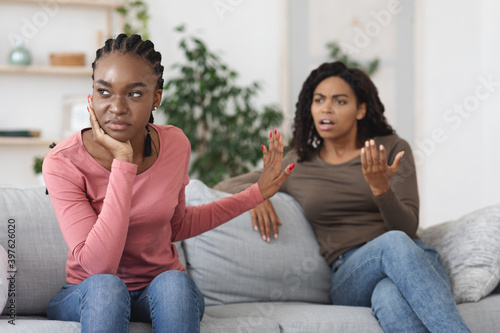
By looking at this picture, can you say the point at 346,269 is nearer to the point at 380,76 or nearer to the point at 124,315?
the point at 124,315

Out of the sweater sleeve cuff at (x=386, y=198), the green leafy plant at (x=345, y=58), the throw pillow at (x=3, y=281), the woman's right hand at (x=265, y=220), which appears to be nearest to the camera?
the throw pillow at (x=3, y=281)

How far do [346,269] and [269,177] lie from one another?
1.63ft

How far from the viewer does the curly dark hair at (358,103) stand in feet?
7.30

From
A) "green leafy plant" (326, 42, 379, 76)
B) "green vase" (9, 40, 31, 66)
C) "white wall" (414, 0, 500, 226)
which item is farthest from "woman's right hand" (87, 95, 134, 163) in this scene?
"white wall" (414, 0, 500, 226)

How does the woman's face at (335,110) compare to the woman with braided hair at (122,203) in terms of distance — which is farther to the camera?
the woman's face at (335,110)

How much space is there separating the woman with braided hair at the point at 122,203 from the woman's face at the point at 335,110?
735mm

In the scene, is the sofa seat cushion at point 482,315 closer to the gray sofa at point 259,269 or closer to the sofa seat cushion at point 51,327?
the gray sofa at point 259,269

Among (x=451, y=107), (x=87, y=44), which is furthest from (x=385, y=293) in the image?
(x=451, y=107)

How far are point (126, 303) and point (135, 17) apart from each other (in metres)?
3.05

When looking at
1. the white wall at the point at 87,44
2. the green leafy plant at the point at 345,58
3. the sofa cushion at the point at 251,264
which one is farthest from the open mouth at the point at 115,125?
the green leafy plant at the point at 345,58

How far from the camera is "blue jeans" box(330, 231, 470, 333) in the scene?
62.7 inches

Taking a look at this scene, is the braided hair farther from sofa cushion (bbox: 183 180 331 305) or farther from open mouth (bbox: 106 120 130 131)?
sofa cushion (bbox: 183 180 331 305)

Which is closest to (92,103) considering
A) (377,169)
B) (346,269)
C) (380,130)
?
(377,169)

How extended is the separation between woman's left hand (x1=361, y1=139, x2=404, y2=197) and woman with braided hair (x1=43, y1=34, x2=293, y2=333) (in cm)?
53
